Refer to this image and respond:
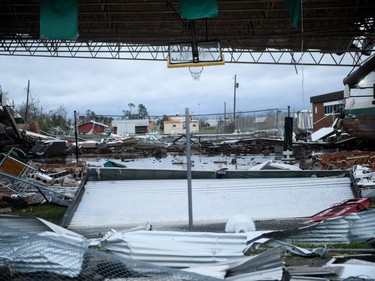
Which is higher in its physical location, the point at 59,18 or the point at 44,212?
the point at 59,18

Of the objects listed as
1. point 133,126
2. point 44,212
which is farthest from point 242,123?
point 44,212

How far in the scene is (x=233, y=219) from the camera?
6.56 metres

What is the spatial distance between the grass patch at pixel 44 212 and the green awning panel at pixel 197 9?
6.25 metres

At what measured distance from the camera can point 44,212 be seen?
9148 mm

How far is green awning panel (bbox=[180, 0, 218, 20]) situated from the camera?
12.5m

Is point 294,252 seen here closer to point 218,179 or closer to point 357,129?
point 218,179

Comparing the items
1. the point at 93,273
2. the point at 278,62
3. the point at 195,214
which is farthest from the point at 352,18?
the point at 93,273

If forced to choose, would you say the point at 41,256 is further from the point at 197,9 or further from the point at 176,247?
the point at 197,9

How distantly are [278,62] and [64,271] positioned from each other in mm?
23759

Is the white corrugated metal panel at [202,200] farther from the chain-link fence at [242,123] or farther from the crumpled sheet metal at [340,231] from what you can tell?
the chain-link fence at [242,123]

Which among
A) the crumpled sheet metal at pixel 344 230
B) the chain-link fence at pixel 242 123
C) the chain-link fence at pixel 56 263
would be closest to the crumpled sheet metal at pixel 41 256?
the chain-link fence at pixel 56 263

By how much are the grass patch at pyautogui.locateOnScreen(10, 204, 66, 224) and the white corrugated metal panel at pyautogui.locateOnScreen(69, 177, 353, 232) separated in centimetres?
93

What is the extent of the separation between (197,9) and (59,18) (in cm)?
389

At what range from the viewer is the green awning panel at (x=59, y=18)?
1266cm
